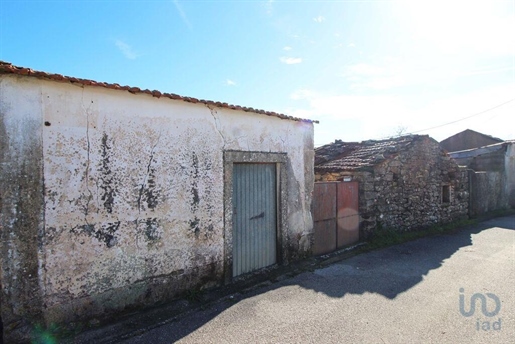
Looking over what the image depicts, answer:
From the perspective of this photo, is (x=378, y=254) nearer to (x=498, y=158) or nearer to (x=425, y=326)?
(x=425, y=326)

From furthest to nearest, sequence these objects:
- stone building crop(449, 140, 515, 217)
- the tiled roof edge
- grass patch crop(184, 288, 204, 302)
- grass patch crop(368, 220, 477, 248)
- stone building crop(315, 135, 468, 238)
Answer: stone building crop(449, 140, 515, 217)
stone building crop(315, 135, 468, 238)
grass patch crop(368, 220, 477, 248)
grass patch crop(184, 288, 204, 302)
the tiled roof edge

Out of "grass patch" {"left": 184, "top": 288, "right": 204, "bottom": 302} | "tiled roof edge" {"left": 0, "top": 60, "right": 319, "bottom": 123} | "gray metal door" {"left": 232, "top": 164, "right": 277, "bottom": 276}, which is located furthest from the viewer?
"gray metal door" {"left": 232, "top": 164, "right": 277, "bottom": 276}

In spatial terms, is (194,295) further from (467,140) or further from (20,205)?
(467,140)

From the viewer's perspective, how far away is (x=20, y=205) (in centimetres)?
343

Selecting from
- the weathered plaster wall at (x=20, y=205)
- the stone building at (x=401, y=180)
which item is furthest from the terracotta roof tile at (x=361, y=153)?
the weathered plaster wall at (x=20, y=205)

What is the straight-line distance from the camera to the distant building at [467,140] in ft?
64.8

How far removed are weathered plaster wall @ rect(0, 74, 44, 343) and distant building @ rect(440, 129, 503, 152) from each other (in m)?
24.4

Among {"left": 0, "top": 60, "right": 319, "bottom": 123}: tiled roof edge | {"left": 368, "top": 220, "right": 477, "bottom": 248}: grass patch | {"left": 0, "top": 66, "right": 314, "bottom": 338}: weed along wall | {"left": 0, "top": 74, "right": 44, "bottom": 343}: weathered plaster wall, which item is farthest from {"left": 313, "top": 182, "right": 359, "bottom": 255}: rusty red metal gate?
{"left": 0, "top": 74, "right": 44, "bottom": 343}: weathered plaster wall

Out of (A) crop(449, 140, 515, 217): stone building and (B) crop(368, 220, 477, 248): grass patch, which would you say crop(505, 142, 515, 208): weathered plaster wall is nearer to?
(A) crop(449, 140, 515, 217): stone building

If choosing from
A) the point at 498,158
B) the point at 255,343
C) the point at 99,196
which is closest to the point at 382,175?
the point at 255,343

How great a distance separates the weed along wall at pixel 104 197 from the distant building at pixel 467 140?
70.4 ft

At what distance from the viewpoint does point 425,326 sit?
3.81 m

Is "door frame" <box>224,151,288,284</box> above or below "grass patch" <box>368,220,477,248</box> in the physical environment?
above

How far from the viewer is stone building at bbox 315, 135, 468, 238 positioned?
28.2ft
